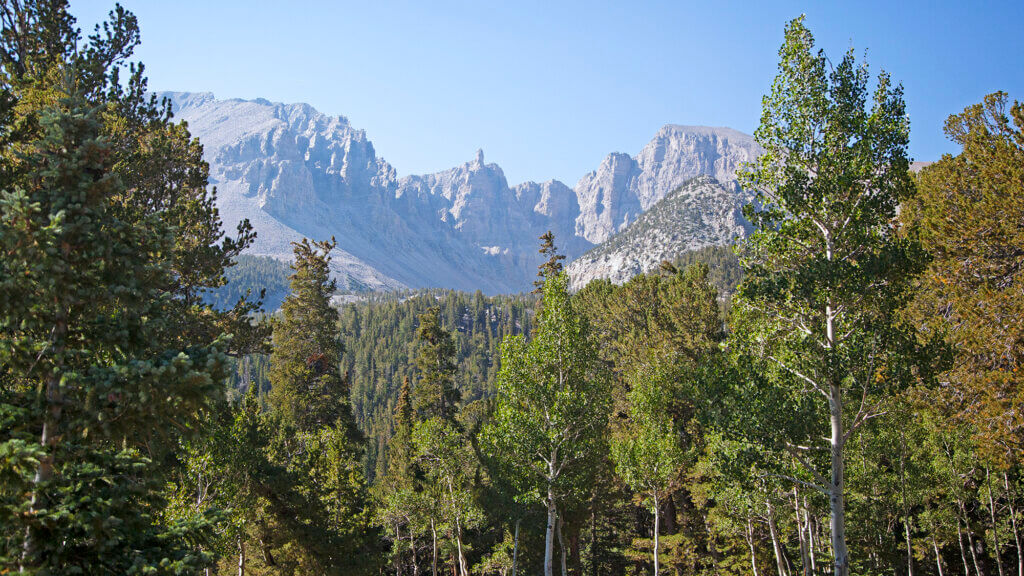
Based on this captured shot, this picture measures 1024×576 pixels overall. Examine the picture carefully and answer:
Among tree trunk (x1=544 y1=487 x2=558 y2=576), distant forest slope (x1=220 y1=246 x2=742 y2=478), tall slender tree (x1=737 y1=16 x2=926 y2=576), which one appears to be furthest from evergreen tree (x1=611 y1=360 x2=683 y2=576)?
distant forest slope (x1=220 y1=246 x2=742 y2=478)

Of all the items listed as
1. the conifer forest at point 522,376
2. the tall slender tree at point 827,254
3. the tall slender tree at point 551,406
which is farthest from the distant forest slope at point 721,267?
the tall slender tree at point 827,254

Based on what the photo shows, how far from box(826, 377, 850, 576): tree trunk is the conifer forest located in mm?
52

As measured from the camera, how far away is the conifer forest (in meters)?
5.94

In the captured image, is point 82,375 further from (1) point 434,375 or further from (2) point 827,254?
(1) point 434,375

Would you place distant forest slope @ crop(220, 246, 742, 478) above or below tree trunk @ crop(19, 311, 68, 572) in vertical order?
above

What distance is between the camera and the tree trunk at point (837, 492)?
1004cm

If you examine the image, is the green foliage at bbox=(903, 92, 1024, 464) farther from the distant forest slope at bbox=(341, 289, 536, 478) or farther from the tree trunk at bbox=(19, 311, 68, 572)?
the distant forest slope at bbox=(341, 289, 536, 478)

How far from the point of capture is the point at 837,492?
10531mm

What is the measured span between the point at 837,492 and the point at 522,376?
10705 millimetres

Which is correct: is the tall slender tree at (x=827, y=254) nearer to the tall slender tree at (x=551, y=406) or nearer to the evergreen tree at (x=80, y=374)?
the tall slender tree at (x=551, y=406)

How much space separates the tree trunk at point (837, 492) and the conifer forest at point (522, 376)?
0.05m

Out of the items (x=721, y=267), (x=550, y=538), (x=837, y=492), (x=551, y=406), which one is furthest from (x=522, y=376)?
(x=721, y=267)

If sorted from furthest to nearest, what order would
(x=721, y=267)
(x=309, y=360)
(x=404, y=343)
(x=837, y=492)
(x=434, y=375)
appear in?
(x=721, y=267), (x=404, y=343), (x=434, y=375), (x=309, y=360), (x=837, y=492)

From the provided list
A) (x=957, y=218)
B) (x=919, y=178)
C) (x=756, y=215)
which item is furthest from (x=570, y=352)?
(x=919, y=178)
